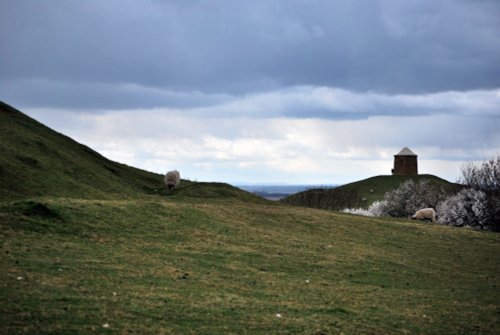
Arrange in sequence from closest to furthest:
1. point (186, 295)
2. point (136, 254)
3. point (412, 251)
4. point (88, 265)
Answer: point (186, 295) → point (88, 265) → point (136, 254) → point (412, 251)

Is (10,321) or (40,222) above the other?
(40,222)

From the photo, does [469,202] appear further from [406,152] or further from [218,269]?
[406,152]

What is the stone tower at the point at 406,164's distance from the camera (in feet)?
446

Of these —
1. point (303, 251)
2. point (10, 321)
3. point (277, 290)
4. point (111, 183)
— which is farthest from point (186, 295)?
point (111, 183)

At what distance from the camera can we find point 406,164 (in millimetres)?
136250

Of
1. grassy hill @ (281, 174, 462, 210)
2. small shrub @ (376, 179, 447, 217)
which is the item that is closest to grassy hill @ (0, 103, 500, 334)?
small shrub @ (376, 179, 447, 217)

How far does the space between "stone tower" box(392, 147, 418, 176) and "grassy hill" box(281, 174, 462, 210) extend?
5.24 m

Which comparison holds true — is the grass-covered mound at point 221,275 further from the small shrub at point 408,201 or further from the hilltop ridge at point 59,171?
the small shrub at point 408,201

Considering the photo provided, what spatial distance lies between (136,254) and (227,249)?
4602 millimetres

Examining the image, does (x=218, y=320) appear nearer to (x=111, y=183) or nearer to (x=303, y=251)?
(x=303, y=251)

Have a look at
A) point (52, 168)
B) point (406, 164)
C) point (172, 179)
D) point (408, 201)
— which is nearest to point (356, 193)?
point (406, 164)

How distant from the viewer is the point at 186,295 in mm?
16391

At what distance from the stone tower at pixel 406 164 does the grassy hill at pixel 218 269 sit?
326 feet

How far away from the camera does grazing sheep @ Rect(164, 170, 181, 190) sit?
44812 millimetres
